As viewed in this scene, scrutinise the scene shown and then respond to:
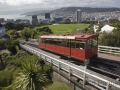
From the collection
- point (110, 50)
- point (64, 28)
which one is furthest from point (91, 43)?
point (64, 28)

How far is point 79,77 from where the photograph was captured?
11.9 metres

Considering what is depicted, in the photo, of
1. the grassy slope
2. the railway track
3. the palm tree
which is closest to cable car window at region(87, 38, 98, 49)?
the railway track

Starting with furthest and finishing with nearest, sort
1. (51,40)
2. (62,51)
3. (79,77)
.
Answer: (51,40)
(62,51)
(79,77)

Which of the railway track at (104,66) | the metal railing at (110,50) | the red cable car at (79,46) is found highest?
the red cable car at (79,46)

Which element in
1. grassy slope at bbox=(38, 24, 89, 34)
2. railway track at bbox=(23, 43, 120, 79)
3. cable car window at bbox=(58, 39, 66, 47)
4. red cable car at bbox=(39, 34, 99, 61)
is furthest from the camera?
grassy slope at bbox=(38, 24, 89, 34)

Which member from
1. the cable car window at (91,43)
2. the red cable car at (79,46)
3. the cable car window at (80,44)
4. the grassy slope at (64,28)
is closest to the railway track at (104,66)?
the red cable car at (79,46)

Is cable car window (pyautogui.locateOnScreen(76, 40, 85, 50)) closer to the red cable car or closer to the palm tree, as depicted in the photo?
the red cable car

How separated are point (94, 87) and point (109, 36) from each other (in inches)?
737

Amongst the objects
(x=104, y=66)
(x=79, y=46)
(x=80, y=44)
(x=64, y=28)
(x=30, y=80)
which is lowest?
(x=104, y=66)

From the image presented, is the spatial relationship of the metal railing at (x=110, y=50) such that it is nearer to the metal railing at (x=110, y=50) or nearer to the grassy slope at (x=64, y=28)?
the metal railing at (x=110, y=50)

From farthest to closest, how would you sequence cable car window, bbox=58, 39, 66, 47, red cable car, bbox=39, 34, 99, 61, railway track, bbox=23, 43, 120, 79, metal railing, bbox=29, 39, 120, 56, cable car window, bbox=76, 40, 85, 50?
1. metal railing, bbox=29, 39, 120, 56
2. cable car window, bbox=58, 39, 66, 47
3. cable car window, bbox=76, 40, 85, 50
4. red cable car, bbox=39, 34, 99, 61
5. railway track, bbox=23, 43, 120, 79

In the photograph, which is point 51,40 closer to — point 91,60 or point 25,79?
point 91,60

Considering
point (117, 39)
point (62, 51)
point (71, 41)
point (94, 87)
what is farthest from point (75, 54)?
point (117, 39)

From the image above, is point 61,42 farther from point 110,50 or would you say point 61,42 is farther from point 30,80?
point 30,80
